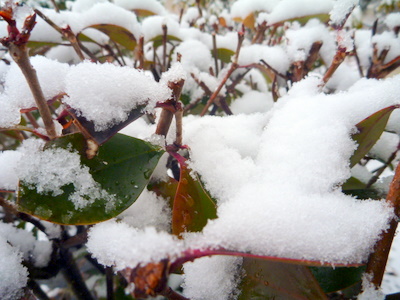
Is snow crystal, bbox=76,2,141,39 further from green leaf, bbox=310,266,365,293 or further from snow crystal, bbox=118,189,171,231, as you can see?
green leaf, bbox=310,266,365,293

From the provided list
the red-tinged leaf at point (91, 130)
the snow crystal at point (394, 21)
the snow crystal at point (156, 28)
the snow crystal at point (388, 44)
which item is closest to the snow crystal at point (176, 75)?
the red-tinged leaf at point (91, 130)

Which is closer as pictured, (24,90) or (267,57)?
(24,90)

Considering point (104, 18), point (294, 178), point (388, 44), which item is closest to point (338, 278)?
point (294, 178)

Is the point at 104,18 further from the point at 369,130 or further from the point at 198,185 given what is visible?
the point at 369,130

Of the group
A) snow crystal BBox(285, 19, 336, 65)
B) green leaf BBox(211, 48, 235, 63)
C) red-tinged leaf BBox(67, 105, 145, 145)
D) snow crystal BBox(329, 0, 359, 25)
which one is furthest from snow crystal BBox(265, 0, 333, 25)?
red-tinged leaf BBox(67, 105, 145, 145)

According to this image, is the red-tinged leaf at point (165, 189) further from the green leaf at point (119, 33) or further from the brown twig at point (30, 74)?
the green leaf at point (119, 33)

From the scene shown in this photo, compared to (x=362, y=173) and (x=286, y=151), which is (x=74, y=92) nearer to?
(x=286, y=151)
